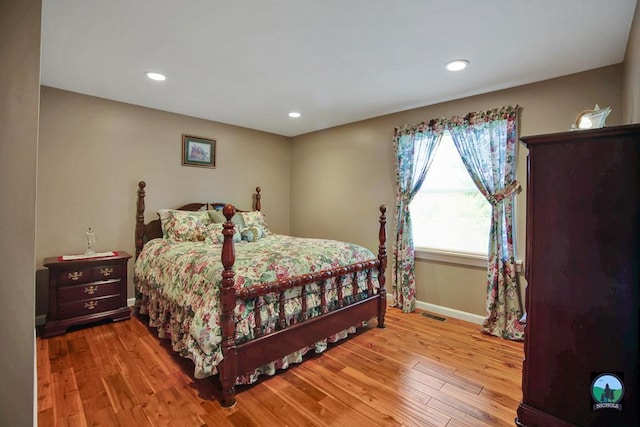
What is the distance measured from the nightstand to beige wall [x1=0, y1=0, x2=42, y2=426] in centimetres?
207

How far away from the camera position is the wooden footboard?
1893 millimetres

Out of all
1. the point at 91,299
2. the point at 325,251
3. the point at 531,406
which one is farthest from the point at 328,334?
the point at 91,299

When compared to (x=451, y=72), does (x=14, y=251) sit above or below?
below

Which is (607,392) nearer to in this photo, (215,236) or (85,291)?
(215,236)

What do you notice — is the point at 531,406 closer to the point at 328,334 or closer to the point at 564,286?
the point at 564,286

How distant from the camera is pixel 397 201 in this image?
143 inches

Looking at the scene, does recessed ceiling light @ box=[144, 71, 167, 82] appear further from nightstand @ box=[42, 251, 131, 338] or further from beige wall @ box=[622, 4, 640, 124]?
beige wall @ box=[622, 4, 640, 124]

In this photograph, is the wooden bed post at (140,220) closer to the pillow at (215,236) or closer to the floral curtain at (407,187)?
the pillow at (215,236)

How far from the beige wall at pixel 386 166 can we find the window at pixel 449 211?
246 mm

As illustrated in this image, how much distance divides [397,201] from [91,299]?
3.41 m

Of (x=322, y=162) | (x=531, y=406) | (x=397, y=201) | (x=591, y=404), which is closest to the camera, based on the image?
(x=591, y=404)

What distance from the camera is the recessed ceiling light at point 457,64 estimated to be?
7.72 ft

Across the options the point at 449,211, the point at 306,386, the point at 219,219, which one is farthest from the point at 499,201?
the point at 219,219

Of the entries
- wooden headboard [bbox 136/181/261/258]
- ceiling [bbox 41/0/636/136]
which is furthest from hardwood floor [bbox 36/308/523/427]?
ceiling [bbox 41/0/636/136]
